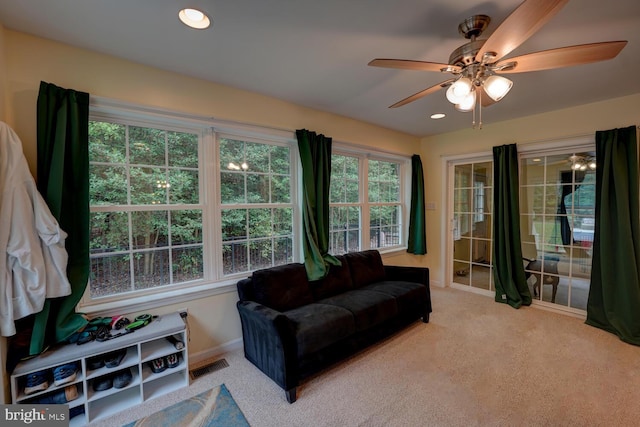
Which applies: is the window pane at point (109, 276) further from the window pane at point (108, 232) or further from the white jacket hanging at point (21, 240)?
the white jacket hanging at point (21, 240)

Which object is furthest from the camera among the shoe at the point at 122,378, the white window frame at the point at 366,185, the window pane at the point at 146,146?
the white window frame at the point at 366,185

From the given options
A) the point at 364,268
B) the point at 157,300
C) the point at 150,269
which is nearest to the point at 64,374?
the point at 157,300

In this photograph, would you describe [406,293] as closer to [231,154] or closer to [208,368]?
[208,368]

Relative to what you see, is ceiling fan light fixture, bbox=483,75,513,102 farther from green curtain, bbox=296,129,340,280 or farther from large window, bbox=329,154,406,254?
large window, bbox=329,154,406,254

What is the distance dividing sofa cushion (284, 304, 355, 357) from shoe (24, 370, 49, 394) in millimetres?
1555

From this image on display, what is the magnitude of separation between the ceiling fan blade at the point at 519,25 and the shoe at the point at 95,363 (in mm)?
2958

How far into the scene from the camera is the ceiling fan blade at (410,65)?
147 cm

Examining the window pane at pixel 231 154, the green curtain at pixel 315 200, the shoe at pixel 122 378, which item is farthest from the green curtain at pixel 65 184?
the green curtain at pixel 315 200

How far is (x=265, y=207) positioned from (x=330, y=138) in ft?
3.71

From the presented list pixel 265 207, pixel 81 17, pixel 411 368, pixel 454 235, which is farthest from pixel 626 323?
pixel 81 17

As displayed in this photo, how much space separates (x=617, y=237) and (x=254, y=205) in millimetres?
3834

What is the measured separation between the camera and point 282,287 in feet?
8.14

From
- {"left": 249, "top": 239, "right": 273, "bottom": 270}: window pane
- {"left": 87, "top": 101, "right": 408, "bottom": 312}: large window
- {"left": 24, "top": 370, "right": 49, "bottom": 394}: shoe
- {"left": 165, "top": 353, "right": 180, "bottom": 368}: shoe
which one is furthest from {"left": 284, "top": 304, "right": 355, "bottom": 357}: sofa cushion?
{"left": 24, "top": 370, "right": 49, "bottom": 394}: shoe

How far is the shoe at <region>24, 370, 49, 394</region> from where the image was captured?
5.17 ft
